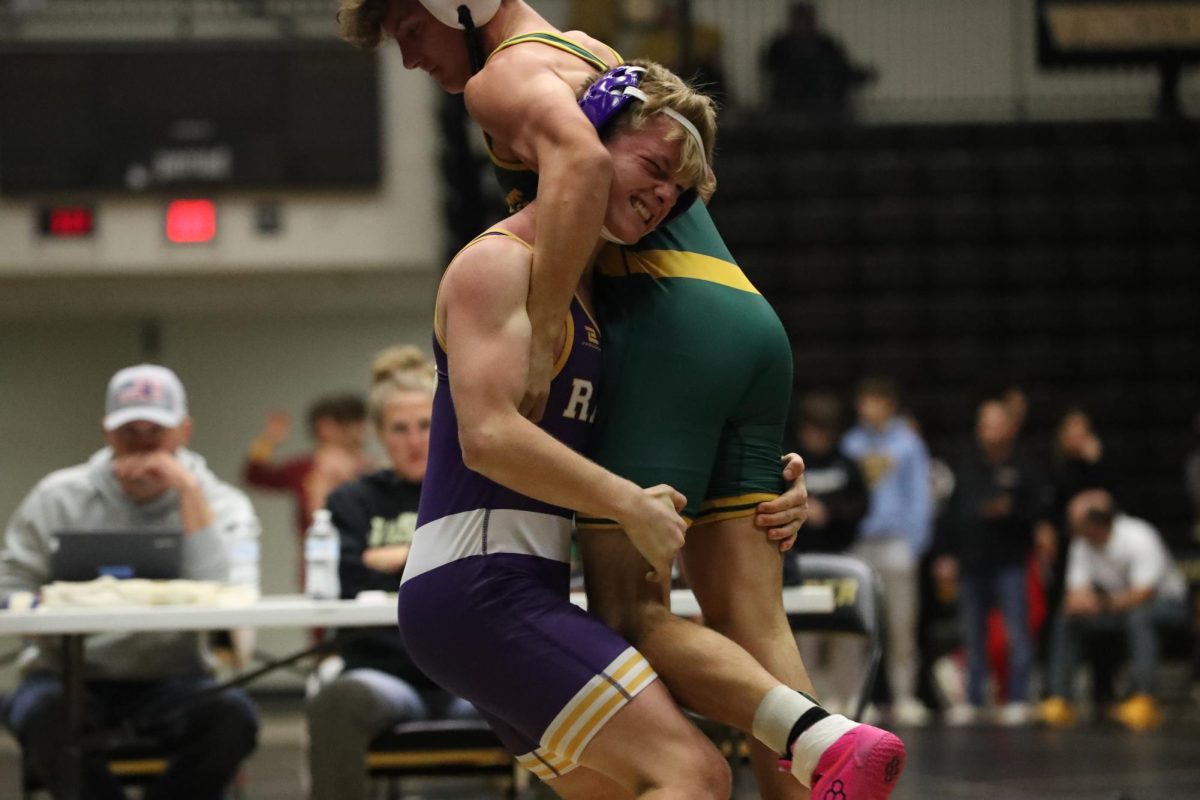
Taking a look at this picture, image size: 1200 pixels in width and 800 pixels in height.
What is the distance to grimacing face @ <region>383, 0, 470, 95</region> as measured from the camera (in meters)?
2.82

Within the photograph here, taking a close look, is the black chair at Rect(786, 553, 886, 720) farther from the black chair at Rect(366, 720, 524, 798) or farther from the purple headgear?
the purple headgear

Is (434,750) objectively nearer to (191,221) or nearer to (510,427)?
(510,427)

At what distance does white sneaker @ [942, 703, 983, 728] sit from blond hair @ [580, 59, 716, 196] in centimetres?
611

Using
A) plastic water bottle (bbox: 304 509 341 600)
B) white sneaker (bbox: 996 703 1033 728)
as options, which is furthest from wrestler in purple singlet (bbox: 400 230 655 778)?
white sneaker (bbox: 996 703 1033 728)

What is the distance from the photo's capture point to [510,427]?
231 cm

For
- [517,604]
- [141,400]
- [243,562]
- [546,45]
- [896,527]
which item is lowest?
[896,527]

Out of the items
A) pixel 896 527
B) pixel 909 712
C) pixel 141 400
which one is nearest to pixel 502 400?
pixel 141 400

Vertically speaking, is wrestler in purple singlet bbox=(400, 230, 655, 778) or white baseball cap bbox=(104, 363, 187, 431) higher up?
white baseball cap bbox=(104, 363, 187, 431)

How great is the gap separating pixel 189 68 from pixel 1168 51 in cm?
651

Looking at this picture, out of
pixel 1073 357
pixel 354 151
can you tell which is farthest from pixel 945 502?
pixel 354 151

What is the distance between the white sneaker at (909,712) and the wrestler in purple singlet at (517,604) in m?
6.07

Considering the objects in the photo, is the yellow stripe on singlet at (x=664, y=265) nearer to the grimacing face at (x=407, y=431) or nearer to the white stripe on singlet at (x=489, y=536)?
the white stripe on singlet at (x=489, y=536)

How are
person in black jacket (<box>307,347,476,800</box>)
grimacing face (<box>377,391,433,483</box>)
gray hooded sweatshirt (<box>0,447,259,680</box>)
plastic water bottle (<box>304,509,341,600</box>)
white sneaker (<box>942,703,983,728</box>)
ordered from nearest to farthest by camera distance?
person in black jacket (<box>307,347,476,800</box>) → plastic water bottle (<box>304,509,341,600</box>) → gray hooded sweatshirt (<box>0,447,259,680</box>) → grimacing face (<box>377,391,433,483</box>) → white sneaker (<box>942,703,983,728</box>)

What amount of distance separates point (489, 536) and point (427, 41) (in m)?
0.91
